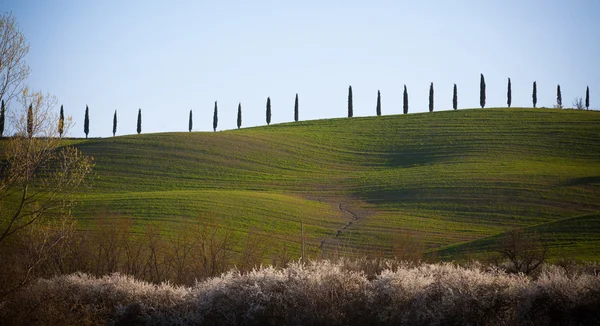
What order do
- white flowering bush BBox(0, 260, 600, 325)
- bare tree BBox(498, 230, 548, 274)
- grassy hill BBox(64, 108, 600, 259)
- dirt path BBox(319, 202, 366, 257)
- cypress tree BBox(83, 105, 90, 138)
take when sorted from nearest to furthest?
white flowering bush BBox(0, 260, 600, 325)
bare tree BBox(498, 230, 548, 274)
dirt path BBox(319, 202, 366, 257)
grassy hill BBox(64, 108, 600, 259)
cypress tree BBox(83, 105, 90, 138)

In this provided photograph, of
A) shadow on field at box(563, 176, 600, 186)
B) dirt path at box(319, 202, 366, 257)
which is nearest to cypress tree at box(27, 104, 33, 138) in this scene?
dirt path at box(319, 202, 366, 257)

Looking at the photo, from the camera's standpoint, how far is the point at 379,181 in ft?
A: 200

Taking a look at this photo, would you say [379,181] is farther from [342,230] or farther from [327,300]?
[327,300]

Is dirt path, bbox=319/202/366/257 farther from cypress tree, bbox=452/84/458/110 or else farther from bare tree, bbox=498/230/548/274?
cypress tree, bbox=452/84/458/110

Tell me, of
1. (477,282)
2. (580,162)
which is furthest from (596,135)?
(477,282)

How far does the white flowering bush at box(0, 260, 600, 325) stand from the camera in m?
14.6

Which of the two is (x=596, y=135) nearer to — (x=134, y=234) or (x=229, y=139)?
(x=229, y=139)

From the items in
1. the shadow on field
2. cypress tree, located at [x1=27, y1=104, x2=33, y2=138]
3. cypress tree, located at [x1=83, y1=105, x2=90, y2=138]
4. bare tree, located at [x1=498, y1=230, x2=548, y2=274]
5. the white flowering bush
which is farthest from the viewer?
cypress tree, located at [x1=83, y1=105, x2=90, y2=138]

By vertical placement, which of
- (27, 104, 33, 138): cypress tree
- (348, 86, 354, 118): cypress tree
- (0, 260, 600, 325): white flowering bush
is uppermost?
(348, 86, 354, 118): cypress tree

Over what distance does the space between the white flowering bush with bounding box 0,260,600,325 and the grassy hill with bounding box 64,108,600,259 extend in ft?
53.2

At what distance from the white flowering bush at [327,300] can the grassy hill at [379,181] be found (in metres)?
16.2

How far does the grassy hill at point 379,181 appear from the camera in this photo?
43.4 meters

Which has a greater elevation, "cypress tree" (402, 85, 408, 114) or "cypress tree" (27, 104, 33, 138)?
"cypress tree" (402, 85, 408, 114)

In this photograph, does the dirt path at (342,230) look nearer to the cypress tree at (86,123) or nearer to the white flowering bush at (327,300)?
the white flowering bush at (327,300)
